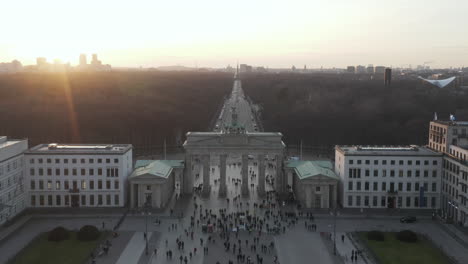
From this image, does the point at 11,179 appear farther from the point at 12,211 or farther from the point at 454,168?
the point at 454,168

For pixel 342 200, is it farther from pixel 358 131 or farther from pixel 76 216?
pixel 358 131

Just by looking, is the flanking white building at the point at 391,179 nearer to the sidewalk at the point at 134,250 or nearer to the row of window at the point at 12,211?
the sidewalk at the point at 134,250

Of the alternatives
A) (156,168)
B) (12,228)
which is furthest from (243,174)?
(12,228)

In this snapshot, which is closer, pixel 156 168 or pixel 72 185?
pixel 72 185

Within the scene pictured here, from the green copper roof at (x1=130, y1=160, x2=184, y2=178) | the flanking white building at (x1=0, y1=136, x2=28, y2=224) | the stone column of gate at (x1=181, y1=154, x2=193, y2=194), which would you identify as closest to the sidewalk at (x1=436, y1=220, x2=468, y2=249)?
the stone column of gate at (x1=181, y1=154, x2=193, y2=194)

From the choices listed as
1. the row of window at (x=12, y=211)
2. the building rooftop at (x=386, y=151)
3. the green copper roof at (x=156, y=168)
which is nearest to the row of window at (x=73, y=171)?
the green copper roof at (x=156, y=168)
